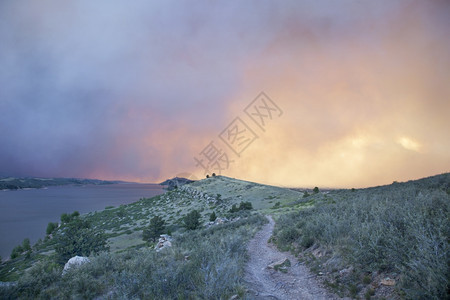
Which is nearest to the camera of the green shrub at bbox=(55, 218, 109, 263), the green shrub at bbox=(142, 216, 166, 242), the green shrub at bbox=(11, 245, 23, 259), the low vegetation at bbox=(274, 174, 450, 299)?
the low vegetation at bbox=(274, 174, 450, 299)

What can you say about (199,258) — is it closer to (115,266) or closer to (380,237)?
(115,266)

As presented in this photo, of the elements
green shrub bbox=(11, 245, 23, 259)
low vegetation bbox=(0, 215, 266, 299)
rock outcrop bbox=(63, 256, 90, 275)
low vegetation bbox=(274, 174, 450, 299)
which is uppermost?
low vegetation bbox=(274, 174, 450, 299)

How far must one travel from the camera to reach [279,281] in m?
6.93

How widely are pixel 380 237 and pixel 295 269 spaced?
134 inches

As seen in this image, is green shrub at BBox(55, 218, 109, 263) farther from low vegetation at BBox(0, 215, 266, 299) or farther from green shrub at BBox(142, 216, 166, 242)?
low vegetation at BBox(0, 215, 266, 299)

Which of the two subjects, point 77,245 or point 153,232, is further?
point 153,232

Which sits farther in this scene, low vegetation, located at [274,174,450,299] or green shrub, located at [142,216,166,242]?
green shrub, located at [142,216,166,242]

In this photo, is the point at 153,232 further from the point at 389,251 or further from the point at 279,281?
the point at 389,251

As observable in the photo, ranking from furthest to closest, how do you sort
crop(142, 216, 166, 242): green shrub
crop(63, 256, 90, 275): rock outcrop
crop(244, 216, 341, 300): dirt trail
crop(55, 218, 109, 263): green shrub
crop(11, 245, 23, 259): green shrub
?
1. crop(11, 245, 23, 259): green shrub
2. crop(142, 216, 166, 242): green shrub
3. crop(55, 218, 109, 263): green shrub
4. crop(63, 256, 90, 275): rock outcrop
5. crop(244, 216, 341, 300): dirt trail

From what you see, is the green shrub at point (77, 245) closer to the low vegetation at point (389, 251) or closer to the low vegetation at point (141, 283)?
the low vegetation at point (141, 283)

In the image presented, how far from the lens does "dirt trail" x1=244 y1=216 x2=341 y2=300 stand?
575 centimetres

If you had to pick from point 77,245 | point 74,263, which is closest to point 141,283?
point 74,263

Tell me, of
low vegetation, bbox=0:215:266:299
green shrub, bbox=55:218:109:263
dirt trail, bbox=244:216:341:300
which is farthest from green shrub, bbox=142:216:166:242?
low vegetation, bbox=0:215:266:299

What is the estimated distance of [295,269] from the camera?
25.3 ft
